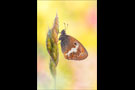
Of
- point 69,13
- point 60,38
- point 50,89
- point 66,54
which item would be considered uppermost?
point 69,13

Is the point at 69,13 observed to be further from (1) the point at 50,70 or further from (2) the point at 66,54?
(1) the point at 50,70

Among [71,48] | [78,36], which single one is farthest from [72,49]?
[78,36]

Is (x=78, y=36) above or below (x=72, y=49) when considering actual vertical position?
above

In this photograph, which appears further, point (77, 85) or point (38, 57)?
point (38, 57)

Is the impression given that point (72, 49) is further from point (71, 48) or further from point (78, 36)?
point (78, 36)
